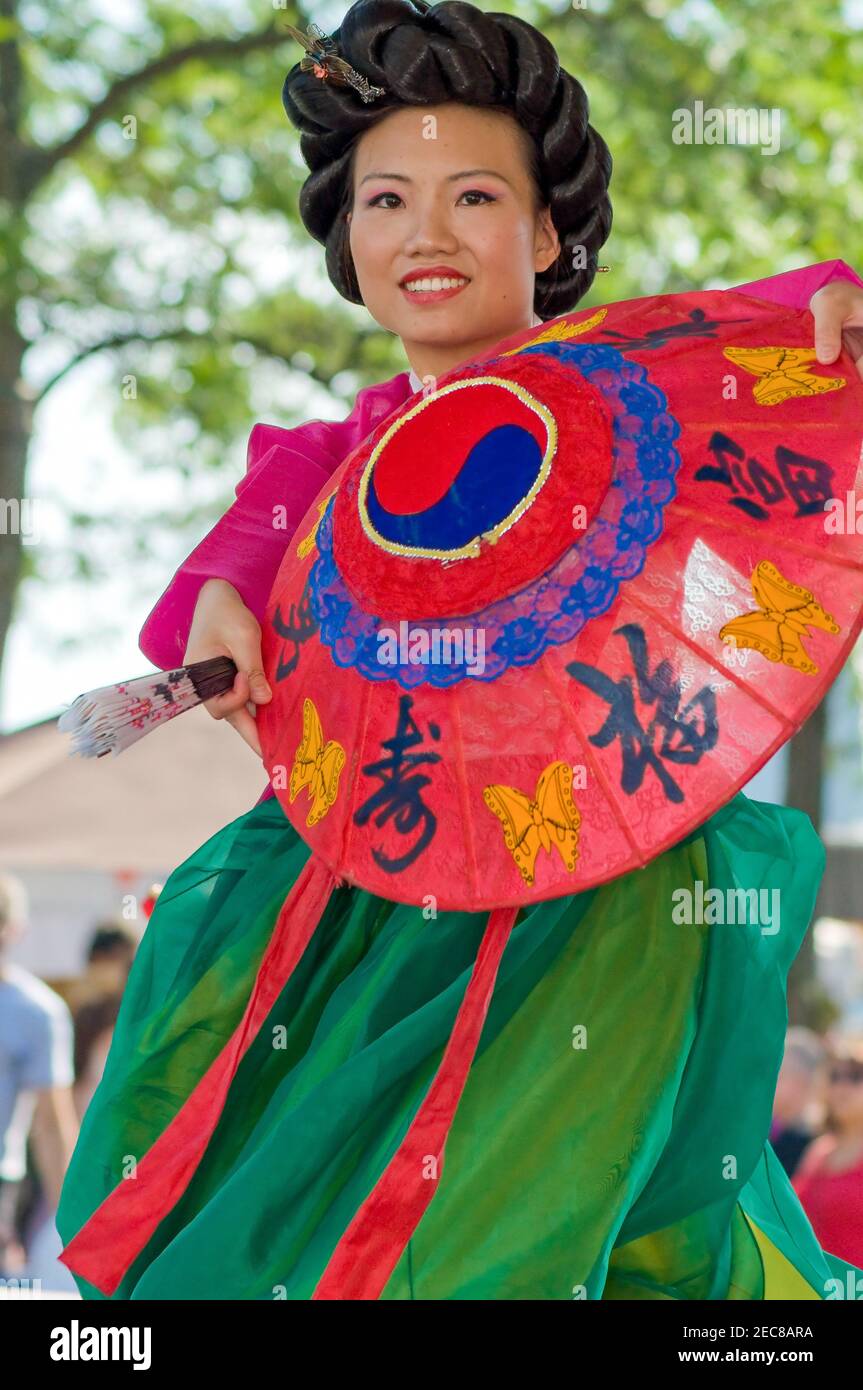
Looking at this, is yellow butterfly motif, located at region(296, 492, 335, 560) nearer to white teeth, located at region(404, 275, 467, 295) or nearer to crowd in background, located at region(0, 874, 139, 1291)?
white teeth, located at region(404, 275, 467, 295)

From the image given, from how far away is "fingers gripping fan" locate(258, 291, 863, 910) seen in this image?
1992 mm

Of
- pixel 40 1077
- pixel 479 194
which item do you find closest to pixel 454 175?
pixel 479 194

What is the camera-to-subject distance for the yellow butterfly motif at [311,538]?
92.6 inches

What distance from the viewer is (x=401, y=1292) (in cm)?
197

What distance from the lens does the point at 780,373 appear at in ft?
7.06

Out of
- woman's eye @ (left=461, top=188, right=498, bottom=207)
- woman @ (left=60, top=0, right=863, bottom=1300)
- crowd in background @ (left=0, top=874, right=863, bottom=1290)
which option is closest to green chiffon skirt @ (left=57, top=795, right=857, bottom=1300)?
woman @ (left=60, top=0, right=863, bottom=1300)

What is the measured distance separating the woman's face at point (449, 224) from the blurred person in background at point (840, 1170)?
1.53m

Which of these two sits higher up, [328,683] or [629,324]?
[629,324]

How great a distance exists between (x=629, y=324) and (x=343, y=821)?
0.74 m

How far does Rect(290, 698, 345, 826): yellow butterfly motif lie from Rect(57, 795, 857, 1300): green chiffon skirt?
0.57 feet

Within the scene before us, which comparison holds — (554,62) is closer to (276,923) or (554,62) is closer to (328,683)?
(328,683)
